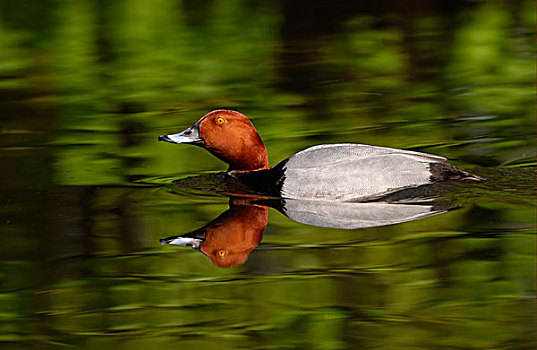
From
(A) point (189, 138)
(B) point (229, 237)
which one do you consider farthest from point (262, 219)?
(A) point (189, 138)

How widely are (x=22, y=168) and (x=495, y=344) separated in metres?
4.28

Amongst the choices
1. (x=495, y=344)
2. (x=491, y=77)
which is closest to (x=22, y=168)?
(x=495, y=344)

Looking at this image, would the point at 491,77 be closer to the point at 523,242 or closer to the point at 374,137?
the point at 374,137

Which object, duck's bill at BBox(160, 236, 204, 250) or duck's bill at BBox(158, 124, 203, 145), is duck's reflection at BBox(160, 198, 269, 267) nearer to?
duck's bill at BBox(160, 236, 204, 250)

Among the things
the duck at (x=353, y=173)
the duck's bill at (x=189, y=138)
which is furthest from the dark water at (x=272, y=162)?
the duck's bill at (x=189, y=138)

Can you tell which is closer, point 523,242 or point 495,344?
point 495,344

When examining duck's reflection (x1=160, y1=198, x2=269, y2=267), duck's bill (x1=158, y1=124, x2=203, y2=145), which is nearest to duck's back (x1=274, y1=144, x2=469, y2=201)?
duck's reflection (x1=160, y1=198, x2=269, y2=267)

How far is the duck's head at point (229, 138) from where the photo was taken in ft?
23.0

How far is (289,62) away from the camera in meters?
11.3

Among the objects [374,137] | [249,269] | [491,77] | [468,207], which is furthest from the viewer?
[491,77]

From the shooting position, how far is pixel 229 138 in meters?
7.02

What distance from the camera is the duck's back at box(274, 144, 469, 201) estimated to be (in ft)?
21.2

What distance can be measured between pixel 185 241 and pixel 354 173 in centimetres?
132

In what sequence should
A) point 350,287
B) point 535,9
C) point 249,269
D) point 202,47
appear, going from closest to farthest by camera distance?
1. point 350,287
2. point 249,269
3. point 202,47
4. point 535,9
